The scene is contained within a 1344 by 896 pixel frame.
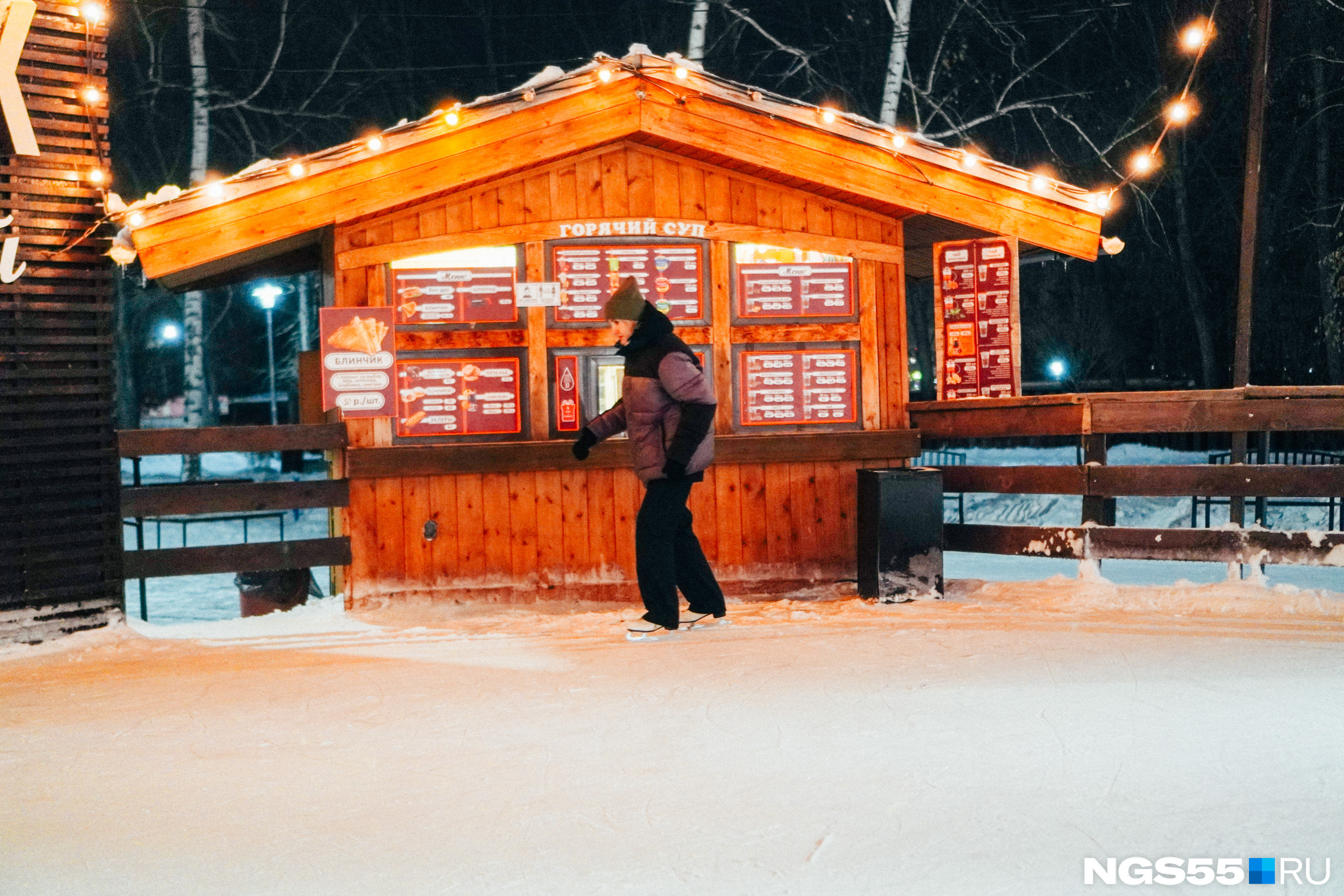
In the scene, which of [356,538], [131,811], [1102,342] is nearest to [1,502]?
[356,538]

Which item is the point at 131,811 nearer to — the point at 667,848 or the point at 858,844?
the point at 667,848

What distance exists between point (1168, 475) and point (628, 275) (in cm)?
394

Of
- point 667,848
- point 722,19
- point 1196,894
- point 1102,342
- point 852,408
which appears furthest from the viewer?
point 1102,342

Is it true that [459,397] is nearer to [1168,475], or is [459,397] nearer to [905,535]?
[905,535]

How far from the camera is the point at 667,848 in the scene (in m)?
3.44

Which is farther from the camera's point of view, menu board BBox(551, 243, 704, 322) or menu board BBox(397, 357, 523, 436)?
menu board BBox(551, 243, 704, 322)

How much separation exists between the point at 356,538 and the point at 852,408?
3.64 metres

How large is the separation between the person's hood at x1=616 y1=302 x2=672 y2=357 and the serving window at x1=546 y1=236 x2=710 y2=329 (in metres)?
1.38

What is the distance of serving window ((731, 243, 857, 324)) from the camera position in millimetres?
8297

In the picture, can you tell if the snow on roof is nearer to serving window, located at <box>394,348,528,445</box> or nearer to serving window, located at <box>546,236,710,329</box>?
serving window, located at <box>546,236,710,329</box>

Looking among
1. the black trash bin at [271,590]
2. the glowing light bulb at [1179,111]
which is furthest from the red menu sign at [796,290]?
the black trash bin at [271,590]

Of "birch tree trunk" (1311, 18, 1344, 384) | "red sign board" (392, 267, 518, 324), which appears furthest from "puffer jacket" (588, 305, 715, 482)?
"birch tree trunk" (1311, 18, 1344, 384)
